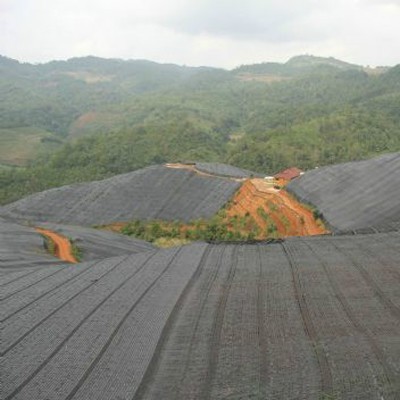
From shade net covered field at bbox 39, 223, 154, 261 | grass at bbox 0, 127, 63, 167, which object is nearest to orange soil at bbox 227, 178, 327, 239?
shade net covered field at bbox 39, 223, 154, 261

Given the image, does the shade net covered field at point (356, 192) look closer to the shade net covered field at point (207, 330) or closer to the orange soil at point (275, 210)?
the orange soil at point (275, 210)

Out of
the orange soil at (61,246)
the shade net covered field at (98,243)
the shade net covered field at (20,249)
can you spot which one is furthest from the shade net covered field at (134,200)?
the shade net covered field at (20,249)

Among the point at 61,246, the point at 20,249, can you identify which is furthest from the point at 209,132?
the point at 20,249

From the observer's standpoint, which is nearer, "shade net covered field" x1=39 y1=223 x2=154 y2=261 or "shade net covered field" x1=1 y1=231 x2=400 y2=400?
"shade net covered field" x1=1 y1=231 x2=400 y2=400

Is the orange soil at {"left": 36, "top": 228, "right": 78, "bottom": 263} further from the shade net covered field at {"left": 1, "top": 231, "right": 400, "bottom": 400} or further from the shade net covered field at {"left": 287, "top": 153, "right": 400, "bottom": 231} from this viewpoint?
the shade net covered field at {"left": 287, "top": 153, "right": 400, "bottom": 231}

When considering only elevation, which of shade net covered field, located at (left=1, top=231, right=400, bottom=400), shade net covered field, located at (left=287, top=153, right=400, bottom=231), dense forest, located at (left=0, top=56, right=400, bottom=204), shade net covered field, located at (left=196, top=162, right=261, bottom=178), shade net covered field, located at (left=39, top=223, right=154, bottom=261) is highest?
dense forest, located at (left=0, top=56, right=400, bottom=204)

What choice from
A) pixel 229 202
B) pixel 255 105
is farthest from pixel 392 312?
pixel 255 105

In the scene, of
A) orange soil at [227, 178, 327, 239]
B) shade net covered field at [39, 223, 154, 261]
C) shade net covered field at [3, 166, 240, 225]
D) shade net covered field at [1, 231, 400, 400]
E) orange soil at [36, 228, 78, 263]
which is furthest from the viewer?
shade net covered field at [3, 166, 240, 225]
